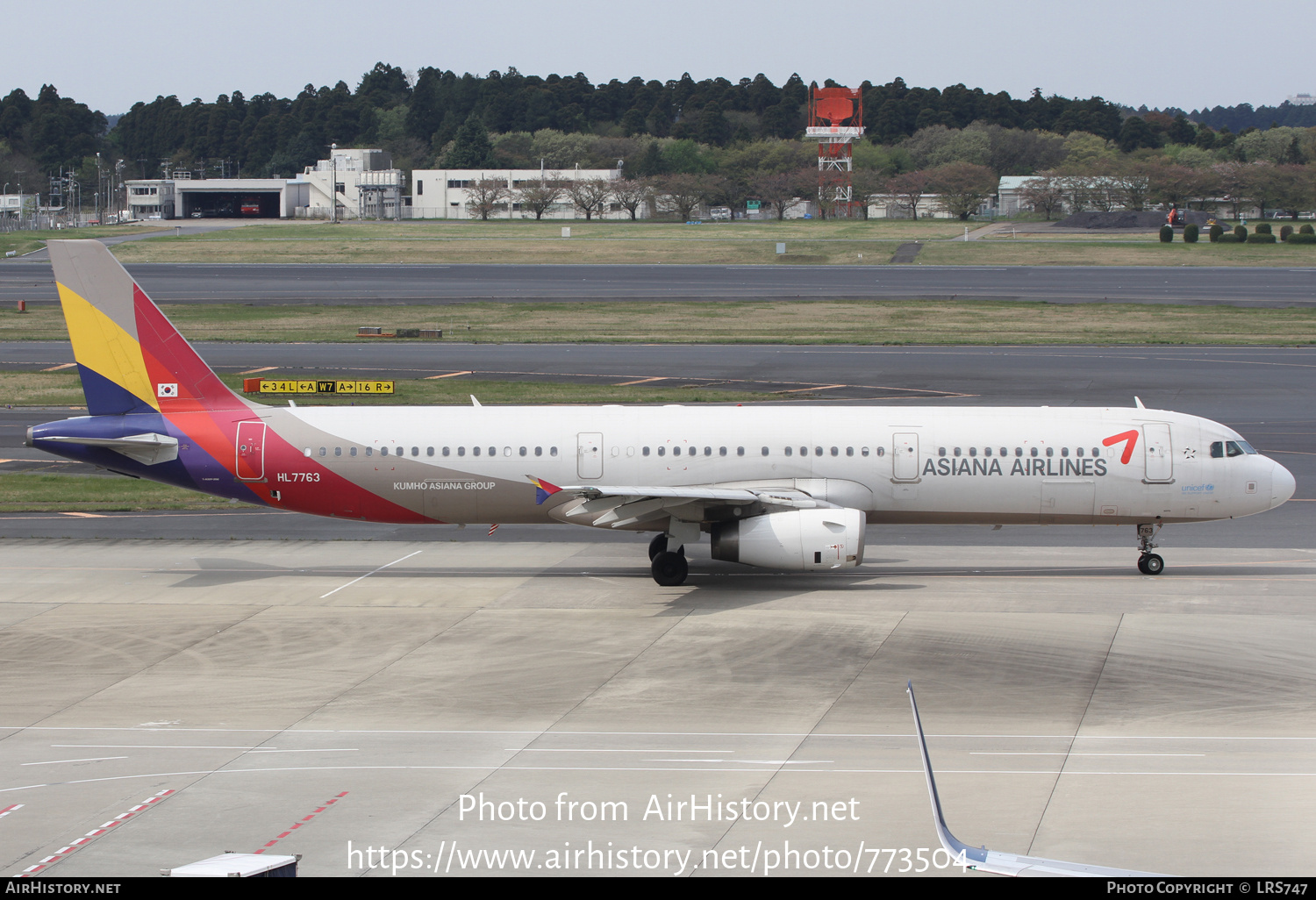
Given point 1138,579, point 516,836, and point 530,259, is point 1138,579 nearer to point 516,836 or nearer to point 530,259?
point 516,836

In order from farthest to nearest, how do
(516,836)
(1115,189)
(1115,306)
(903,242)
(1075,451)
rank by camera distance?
(1115,189), (903,242), (1115,306), (1075,451), (516,836)

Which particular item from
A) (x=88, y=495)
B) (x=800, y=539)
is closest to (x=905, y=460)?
(x=800, y=539)

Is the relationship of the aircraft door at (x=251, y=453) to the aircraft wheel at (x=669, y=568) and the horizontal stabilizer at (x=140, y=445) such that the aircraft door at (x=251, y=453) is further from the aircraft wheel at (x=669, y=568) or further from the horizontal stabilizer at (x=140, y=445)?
the aircraft wheel at (x=669, y=568)

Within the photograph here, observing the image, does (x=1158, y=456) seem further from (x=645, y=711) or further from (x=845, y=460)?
(x=645, y=711)

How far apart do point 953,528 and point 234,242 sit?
133m

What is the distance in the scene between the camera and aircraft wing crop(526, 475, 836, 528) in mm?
28875

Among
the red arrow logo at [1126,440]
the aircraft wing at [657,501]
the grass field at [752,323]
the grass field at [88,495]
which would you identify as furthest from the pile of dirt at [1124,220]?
the aircraft wing at [657,501]

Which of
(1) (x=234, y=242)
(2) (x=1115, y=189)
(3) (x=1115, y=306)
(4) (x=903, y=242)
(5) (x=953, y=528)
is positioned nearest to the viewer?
(5) (x=953, y=528)

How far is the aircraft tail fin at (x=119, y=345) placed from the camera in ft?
103

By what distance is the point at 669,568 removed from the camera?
3064 centimetres

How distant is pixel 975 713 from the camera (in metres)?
21.5

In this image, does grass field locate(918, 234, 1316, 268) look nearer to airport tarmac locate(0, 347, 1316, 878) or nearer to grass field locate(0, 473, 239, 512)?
airport tarmac locate(0, 347, 1316, 878)

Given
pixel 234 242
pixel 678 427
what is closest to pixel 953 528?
pixel 678 427

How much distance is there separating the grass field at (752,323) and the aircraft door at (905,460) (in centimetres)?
4330
